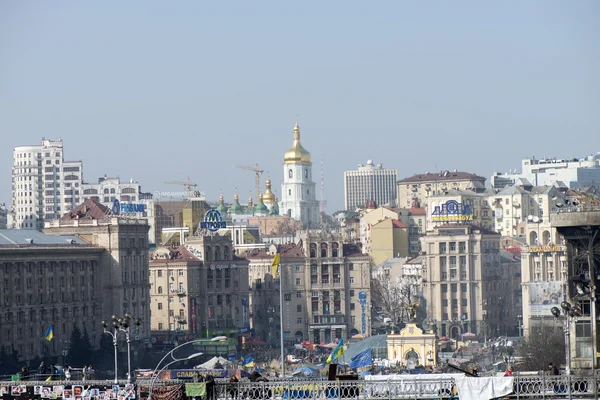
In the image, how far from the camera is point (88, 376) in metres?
107

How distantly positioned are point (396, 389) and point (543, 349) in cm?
7039

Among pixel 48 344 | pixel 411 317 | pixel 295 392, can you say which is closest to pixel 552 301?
pixel 411 317

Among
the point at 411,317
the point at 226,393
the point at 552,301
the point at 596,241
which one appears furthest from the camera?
the point at 552,301

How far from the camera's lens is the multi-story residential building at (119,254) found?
590 feet

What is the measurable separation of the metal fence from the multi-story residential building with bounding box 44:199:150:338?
367ft

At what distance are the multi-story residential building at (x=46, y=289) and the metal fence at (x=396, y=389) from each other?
89690 mm

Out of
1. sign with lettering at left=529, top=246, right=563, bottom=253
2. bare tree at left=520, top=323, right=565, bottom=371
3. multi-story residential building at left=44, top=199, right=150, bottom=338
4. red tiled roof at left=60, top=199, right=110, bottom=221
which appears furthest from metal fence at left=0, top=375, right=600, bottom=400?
sign with lettering at left=529, top=246, right=563, bottom=253

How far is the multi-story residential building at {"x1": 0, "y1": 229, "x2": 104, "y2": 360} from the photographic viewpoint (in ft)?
519

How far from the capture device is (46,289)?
166250mm

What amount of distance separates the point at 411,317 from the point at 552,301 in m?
37.4

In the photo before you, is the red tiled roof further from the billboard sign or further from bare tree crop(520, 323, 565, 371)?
bare tree crop(520, 323, 565, 371)

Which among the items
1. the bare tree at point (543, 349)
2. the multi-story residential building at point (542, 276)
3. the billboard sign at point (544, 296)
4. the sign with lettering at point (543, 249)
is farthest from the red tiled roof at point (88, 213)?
the bare tree at point (543, 349)

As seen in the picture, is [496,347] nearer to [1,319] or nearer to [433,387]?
[1,319]

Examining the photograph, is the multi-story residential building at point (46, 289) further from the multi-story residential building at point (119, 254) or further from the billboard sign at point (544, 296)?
the billboard sign at point (544, 296)
